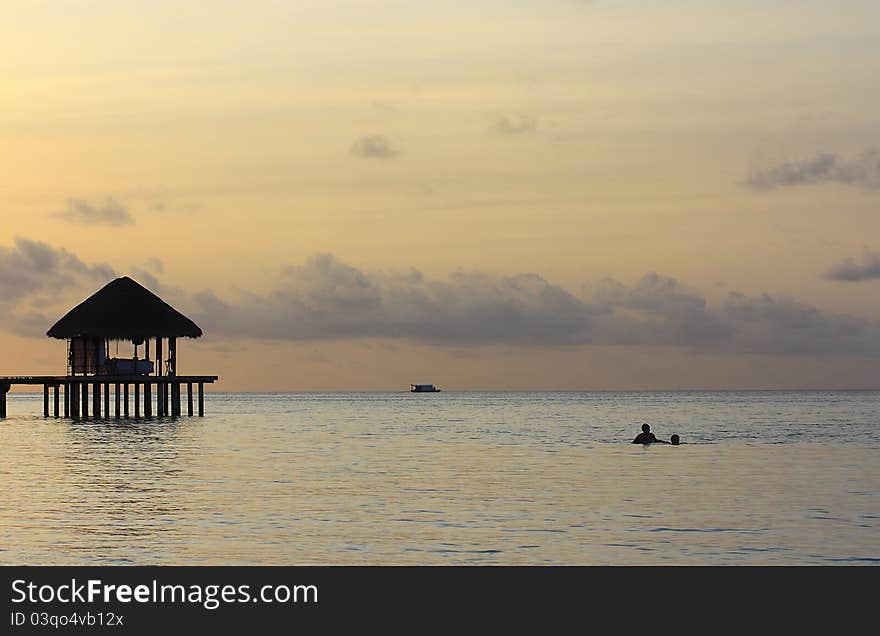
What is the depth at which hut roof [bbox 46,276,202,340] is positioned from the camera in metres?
77.9

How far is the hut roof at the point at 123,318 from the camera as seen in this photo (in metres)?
77.9

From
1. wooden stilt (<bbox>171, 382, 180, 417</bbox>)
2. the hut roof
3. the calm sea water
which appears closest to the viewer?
the calm sea water

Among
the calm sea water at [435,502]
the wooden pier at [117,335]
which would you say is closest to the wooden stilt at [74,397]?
the wooden pier at [117,335]

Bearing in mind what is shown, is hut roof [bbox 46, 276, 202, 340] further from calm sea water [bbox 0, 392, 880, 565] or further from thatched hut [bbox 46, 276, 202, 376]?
calm sea water [bbox 0, 392, 880, 565]

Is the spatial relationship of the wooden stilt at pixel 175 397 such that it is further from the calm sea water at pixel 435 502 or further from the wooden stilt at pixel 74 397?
the calm sea water at pixel 435 502

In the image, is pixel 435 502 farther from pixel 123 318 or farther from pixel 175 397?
pixel 175 397

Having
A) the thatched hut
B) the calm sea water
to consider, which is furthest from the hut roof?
the calm sea water

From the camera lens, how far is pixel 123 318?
257ft

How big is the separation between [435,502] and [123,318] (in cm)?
4827

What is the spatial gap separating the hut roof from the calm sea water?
14085 mm

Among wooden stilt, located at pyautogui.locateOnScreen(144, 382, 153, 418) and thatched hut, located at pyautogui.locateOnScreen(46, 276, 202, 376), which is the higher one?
thatched hut, located at pyautogui.locateOnScreen(46, 276, 202, 376)
